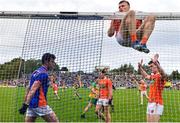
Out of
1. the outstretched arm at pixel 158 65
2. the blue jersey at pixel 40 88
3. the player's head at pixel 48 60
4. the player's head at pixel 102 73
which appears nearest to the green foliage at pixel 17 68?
the player's head at pixel 48 60

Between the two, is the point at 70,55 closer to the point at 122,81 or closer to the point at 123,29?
the point at 123,29

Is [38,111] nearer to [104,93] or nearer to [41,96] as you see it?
[41,96]

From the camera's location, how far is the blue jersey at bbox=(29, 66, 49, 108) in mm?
8742

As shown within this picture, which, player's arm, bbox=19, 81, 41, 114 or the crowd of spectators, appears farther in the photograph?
the crowd of spectators

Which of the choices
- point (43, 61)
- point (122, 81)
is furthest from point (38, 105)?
point (122, 81)

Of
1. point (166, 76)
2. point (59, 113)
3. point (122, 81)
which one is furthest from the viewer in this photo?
point (122, 81)

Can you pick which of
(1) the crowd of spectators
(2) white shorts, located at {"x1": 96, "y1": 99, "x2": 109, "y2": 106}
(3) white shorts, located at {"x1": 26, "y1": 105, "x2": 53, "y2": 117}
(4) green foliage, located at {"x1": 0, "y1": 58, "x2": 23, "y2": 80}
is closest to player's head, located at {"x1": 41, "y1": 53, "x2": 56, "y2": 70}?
(3) white shorts, located at {"x1": 26, "y1": 105, "x2": 53, "y2": 117}

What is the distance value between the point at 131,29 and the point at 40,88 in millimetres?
2179

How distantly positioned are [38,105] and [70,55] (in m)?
1.60

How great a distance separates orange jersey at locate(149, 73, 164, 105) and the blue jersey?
87.8 inches

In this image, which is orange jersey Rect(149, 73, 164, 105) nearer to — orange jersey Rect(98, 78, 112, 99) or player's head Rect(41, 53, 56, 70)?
player's head Rect(41, 53, 56, 70)

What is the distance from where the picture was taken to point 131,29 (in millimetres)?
9352

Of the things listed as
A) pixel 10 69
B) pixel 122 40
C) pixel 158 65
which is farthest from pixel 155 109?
pixel 10 69

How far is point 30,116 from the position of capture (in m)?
8.92
